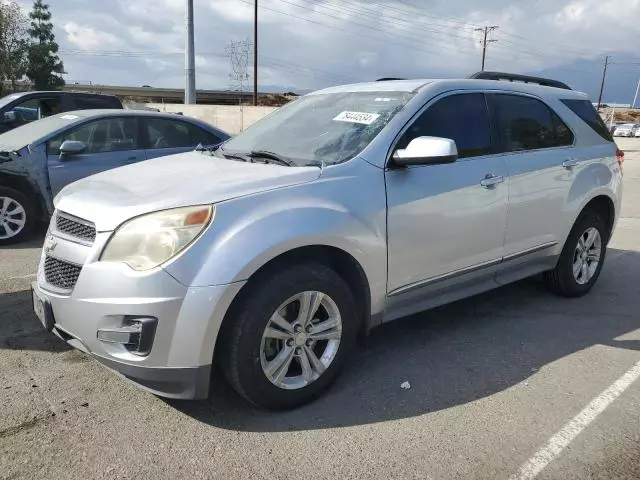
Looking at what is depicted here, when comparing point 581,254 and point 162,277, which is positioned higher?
point 162,277

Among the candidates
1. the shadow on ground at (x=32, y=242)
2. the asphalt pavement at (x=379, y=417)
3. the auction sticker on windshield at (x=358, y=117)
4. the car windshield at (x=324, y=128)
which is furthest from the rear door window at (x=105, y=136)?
the auction sticker on windshield at (x=358, y=117)

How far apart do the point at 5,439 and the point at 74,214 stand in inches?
45.7

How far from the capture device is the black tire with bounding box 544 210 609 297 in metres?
4.85

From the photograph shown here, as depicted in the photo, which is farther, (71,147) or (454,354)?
(71,147)

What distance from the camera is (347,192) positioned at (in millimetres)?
3168

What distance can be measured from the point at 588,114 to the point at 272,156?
321cm

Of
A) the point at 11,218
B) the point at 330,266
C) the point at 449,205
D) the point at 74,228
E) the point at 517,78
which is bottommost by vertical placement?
the point at 11,218

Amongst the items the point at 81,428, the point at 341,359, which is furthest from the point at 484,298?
the point at 81,428

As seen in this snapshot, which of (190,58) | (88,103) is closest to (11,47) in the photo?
(190,58)

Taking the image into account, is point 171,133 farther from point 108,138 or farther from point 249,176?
point 249,176

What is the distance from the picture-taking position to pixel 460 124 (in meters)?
3.94

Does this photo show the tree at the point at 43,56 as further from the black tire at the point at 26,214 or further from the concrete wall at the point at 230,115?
the black tire at the point at 26,214

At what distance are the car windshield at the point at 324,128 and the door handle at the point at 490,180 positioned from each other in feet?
2.57

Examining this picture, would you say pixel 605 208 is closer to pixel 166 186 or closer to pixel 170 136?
pixel 166 186
